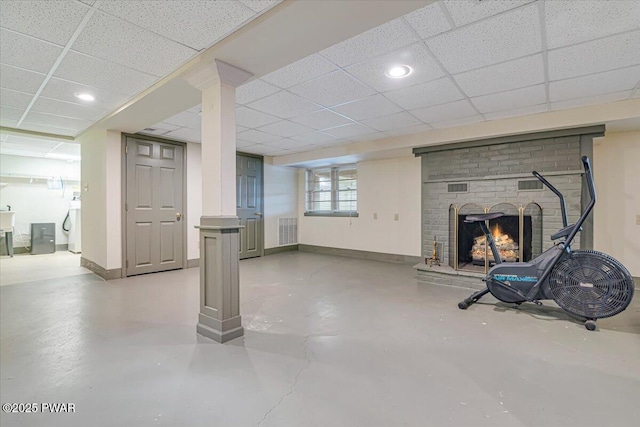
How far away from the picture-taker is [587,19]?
199 centimetres

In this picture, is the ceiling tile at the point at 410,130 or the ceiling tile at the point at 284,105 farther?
the ceiling tile at the point at 410,130

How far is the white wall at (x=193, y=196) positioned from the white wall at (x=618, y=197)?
6.30 meters

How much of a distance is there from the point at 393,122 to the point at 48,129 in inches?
214

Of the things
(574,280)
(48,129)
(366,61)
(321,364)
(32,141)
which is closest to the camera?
(321,364)

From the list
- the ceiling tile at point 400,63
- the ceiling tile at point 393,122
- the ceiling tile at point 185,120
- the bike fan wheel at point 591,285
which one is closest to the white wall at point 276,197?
the ceiling tile at point 185,120

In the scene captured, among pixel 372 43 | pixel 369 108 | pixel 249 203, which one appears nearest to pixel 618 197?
pixel 369 108

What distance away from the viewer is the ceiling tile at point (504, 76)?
259cm

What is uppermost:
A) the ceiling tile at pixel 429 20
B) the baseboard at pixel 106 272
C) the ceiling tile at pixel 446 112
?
the ceiling tile at pixel 429 20

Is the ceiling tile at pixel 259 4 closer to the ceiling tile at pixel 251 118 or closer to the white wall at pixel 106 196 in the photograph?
the ceiling tile at pixel 251 118

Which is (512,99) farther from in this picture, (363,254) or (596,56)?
(363,254)

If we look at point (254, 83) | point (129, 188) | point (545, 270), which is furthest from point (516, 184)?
point (129, 188)

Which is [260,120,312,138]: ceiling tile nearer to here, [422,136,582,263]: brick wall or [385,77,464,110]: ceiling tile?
[385,77,464,110]: ceiling tile

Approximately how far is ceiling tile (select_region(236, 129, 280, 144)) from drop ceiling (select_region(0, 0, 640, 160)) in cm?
69

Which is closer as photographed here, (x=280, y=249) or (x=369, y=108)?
(x=369, y=108)
